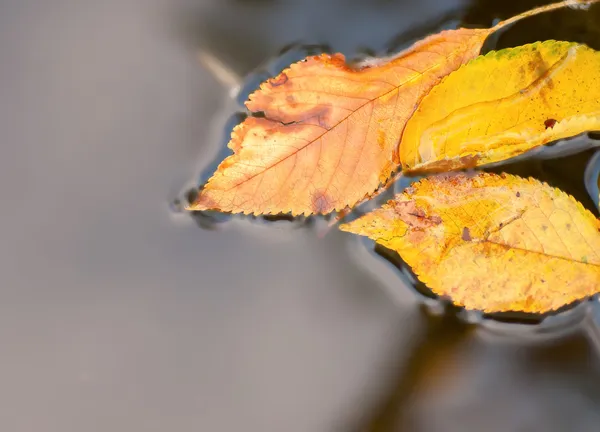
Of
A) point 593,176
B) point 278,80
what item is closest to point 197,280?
point 278,80

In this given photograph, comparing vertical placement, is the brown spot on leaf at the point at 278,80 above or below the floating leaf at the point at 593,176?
above

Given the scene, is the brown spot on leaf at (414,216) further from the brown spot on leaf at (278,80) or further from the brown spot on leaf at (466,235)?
the brown spot on leaf at (278,80)

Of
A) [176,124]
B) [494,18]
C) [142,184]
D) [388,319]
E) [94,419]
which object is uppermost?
[494,18]

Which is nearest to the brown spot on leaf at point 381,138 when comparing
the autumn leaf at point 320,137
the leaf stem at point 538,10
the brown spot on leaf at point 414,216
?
the autumn leaf at point 320,137

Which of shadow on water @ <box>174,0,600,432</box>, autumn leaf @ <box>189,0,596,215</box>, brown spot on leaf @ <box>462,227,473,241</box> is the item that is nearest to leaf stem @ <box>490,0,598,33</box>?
shadow on water @ <box>174,0,600,432</box>

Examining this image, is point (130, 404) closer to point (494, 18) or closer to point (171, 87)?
point (171, 87)

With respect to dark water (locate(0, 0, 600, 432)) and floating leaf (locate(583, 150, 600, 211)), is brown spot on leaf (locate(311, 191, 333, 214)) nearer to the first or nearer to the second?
dark water (locate(0, 0, 600, 432))

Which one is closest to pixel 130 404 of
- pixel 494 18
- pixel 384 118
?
pixel 384 118
